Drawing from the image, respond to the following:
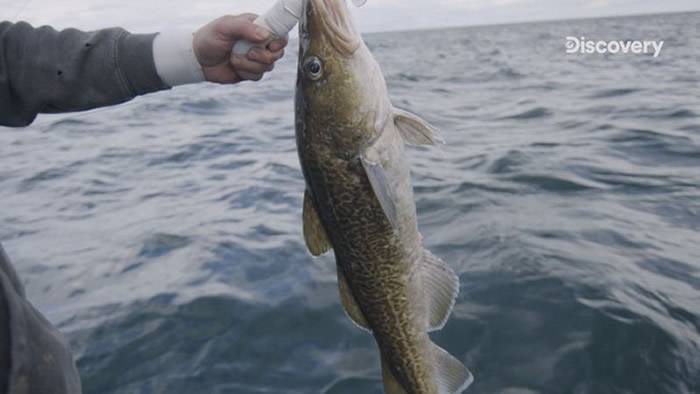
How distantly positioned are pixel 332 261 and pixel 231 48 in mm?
3479

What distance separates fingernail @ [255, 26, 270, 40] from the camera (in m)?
2.37

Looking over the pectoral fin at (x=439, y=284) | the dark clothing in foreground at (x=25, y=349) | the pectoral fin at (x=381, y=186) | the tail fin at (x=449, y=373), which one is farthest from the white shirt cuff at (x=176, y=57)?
the tail fin at (x=449, y=373)

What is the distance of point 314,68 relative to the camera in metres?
2.43

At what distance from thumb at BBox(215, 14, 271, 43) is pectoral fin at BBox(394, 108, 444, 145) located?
27.4 inches

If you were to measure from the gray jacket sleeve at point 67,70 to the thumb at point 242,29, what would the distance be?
0.50 m

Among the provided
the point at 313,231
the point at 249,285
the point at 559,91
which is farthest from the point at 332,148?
the point at 559,91

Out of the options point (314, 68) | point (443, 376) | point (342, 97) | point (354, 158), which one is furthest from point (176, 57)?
point (443, 376)

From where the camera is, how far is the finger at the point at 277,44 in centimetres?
243

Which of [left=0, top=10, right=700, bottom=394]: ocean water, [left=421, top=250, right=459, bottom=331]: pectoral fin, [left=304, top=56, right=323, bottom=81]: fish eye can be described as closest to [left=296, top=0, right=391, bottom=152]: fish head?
[left=304, top=56, right=323, bottom=81]: fish eye

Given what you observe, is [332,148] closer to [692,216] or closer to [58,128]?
[692,216]

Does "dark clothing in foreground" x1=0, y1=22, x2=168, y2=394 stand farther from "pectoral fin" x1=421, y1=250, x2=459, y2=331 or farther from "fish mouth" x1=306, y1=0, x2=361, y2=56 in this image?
"pectoral fin" x1=421, y1=250, x2=459, y2=331

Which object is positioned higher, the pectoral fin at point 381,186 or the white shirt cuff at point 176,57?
the white shirt cuff at point 176,57

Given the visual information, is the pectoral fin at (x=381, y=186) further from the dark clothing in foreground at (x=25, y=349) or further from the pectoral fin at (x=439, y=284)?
the dark clothing in foreground at (x=25, y=349)

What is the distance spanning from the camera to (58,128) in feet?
47.6
